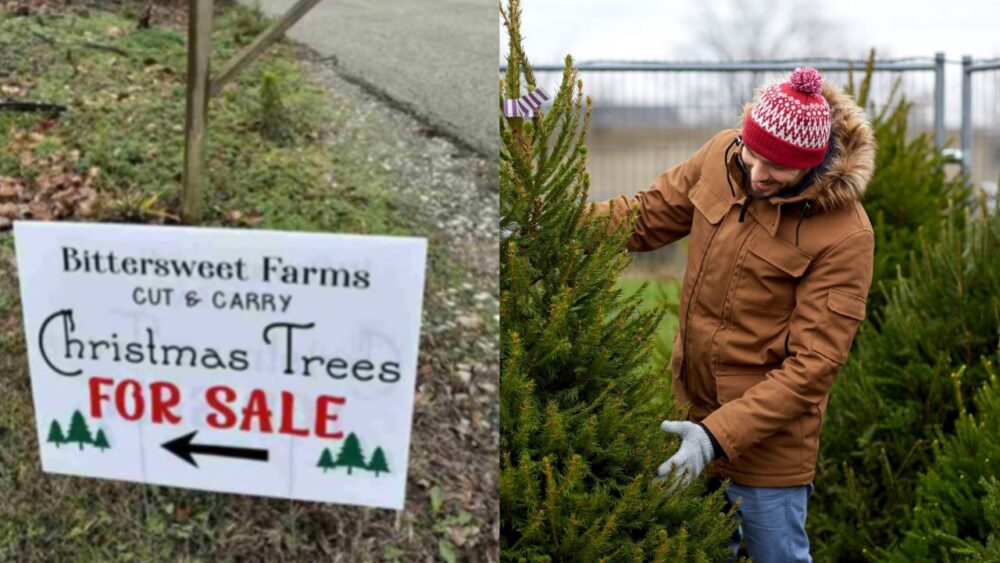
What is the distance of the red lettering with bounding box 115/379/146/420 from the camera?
1.60m

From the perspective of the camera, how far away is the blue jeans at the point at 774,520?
2625mm

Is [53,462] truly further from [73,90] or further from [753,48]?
[753,48]

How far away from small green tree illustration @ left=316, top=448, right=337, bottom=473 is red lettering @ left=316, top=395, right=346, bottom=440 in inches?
1.2

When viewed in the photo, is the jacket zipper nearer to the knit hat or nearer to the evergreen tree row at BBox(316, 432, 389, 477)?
the knit hat

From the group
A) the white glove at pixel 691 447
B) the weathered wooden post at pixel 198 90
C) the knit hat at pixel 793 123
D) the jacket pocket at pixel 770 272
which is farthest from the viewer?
the jacket pocket at pixel 770 272

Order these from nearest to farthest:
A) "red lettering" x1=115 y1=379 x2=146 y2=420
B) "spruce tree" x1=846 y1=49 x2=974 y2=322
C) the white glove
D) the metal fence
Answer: "red lettering" x1=115 y1=379 x2=146 y2=420, the white glove, "spruce tree" x1=846 y1=49 x2=974 y2=322, the metal fence

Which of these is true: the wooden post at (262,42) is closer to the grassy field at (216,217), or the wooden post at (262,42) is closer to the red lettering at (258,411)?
the grassy field at (216,217)

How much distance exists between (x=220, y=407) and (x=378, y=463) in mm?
248

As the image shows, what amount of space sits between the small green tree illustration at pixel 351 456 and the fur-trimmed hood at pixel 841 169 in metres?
1.25

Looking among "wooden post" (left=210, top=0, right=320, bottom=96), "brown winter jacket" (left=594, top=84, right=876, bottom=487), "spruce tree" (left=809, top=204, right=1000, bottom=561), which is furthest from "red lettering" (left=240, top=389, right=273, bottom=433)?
"spruce tree" (left=809, top=204, right=1000, bottom=561)

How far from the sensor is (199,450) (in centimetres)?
162

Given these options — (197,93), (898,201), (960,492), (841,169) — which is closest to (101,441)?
(197,93)

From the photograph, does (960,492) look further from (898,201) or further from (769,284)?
(898,201)

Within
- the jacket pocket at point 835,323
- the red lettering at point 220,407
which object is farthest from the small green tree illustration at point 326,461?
the jacket pocket at point 835,323
